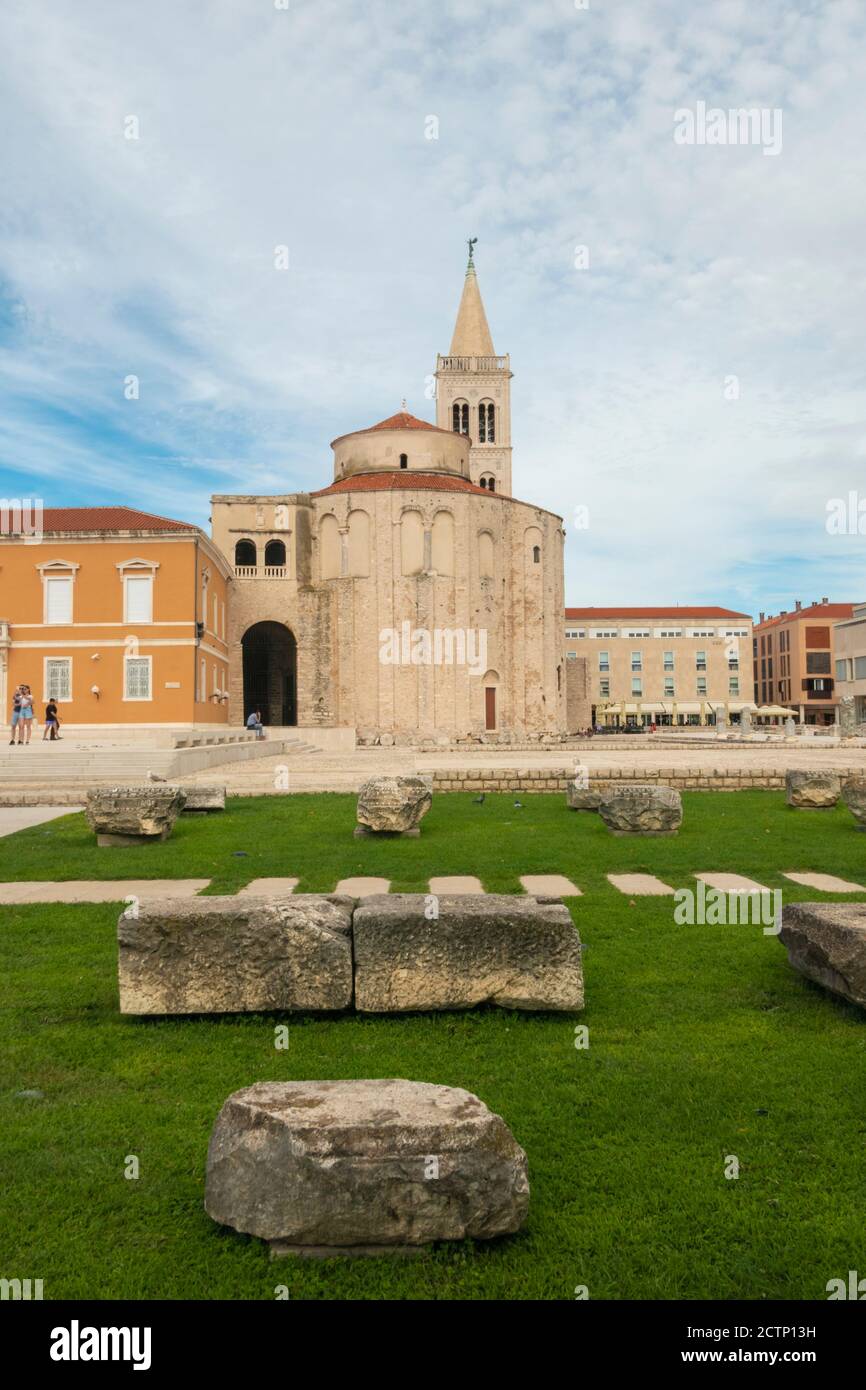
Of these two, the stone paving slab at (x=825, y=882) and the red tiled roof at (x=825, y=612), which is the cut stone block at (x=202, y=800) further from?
the red tiled roof at (x=825, y=612)

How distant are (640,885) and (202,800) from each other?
7.58 m

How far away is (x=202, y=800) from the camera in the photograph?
1381cm

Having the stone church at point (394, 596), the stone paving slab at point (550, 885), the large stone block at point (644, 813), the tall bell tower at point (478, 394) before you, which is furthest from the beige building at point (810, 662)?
the stone paving slab at point (550, 885)

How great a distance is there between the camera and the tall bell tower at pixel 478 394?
69125 mm

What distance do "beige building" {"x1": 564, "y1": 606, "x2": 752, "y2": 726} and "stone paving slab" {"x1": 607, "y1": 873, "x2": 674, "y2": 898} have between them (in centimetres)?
8269

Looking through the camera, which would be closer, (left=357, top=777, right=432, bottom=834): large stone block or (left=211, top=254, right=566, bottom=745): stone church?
(left=357, top=777, right=432, bottom=834): large stone block

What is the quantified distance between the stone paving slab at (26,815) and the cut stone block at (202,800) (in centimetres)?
198

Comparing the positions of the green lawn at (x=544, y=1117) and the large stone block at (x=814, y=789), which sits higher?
the large stone block at (x=814, y=789)

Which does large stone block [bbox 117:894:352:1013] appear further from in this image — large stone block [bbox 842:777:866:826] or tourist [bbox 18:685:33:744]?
tourist [bbox 18:685:33:744]

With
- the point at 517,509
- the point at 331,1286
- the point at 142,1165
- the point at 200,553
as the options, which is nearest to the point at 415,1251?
the point at 331,1286

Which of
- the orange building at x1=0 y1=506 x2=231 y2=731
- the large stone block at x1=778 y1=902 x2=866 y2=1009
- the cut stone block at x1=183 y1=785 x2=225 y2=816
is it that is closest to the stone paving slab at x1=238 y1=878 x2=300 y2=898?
the large stone block at x1=778 y1=902 x2=866 y2=1009

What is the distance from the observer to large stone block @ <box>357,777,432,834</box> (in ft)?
36.2

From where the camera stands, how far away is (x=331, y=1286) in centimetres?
266

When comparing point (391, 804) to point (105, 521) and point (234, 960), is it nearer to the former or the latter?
point (234, 960)
